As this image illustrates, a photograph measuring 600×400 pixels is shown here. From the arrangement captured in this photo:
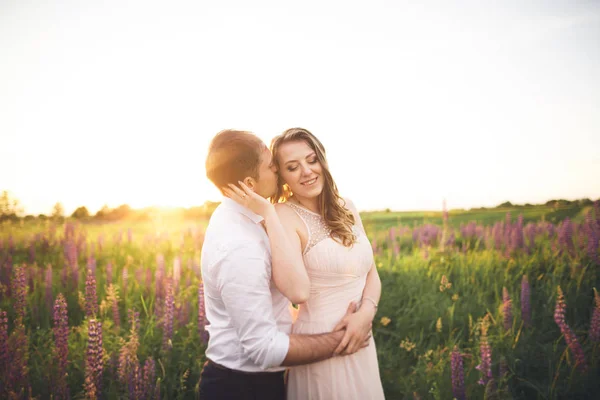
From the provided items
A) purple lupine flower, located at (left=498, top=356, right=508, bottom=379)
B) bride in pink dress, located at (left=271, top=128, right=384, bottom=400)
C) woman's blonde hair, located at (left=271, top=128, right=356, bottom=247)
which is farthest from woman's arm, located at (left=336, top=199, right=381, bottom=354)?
purple lupine flower, located at (left=498, top=356, right=508, bottom=379)

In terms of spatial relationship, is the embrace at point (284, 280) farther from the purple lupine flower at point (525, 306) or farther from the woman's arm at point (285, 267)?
the purple lupine flower at point (525, 306)

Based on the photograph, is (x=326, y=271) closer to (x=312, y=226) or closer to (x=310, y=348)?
(x=312, y=226)

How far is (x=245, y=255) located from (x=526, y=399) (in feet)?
11.7

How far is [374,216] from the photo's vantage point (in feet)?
34.1

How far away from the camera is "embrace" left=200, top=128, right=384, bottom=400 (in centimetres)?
221

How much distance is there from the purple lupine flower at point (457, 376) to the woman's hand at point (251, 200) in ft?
7.15

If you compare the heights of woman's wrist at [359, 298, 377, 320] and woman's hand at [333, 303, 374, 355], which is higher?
woman's wrist at [359, 298, 377, 320]

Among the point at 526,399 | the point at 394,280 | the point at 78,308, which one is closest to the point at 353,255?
the point at 526,399

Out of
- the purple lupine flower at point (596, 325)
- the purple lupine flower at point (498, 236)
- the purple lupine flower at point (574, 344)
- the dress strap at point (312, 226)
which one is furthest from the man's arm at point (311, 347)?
the purple lupine flower at point (498, 236)

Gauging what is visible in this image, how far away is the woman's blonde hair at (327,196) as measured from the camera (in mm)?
3137

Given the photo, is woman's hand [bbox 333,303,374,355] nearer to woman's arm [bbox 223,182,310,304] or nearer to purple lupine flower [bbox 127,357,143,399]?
woman's arm [bbox 223,182,310,304]

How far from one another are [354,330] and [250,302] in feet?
3.21

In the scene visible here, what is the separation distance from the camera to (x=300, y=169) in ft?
10.3

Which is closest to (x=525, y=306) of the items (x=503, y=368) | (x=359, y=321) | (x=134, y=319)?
(x=503, y=368)
